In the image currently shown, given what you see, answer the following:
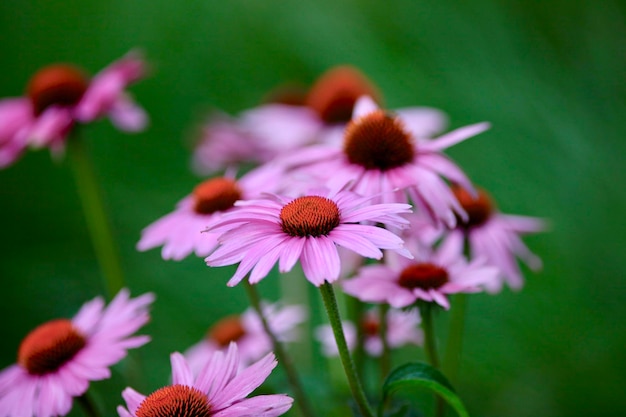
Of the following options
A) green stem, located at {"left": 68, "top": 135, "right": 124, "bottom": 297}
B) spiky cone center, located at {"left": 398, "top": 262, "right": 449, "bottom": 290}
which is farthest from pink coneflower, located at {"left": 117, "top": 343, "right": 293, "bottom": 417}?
green stem, located at {"left": 68, "top": 135, "right": 124, "bottom": 297}

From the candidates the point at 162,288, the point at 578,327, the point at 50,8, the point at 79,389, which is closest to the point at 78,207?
the point at 162,288

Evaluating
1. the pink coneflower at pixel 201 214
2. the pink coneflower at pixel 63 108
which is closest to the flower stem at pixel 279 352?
the pink coneflower at pixel 201 214

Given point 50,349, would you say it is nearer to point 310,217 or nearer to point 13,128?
point 310,217

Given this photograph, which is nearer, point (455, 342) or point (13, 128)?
point (455, 342)

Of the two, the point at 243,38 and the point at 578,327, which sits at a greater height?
the point at 243,38

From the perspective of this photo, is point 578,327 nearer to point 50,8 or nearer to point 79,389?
point 79,389

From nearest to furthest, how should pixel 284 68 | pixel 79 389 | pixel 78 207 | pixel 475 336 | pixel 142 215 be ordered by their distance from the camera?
1. pixel 79 389
2. pixel 475 336
3. pixel 142 215
4. pixel 78 207
5. pixel 284 68

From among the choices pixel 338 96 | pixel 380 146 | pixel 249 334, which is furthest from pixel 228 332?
pixel 338 96
